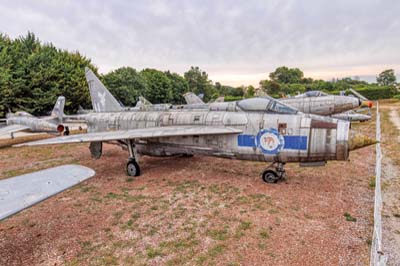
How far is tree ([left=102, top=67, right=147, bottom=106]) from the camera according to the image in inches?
1517

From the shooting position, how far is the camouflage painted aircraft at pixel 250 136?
20.5 ft

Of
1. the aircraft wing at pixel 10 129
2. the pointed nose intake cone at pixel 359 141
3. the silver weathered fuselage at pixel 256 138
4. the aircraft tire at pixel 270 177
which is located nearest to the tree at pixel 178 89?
the aircraft wing at pixel 10 129

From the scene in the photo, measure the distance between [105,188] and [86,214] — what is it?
68.9 inches

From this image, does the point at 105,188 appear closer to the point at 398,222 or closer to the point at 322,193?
the point at 322,193

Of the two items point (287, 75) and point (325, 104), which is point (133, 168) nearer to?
point (325, 104)

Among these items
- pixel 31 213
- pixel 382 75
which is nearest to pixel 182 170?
pixel 31 213

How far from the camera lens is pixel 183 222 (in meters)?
5.13

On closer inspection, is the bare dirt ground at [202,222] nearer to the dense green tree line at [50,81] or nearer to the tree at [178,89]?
the dense green tree line at [50,81]

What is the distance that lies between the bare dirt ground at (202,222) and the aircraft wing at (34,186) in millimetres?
1458

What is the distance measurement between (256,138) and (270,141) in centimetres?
43

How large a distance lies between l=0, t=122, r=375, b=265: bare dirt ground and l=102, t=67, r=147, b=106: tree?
31563 mm

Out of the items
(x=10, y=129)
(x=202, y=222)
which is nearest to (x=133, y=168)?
(x=202, y=222)

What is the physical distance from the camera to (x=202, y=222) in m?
5.10

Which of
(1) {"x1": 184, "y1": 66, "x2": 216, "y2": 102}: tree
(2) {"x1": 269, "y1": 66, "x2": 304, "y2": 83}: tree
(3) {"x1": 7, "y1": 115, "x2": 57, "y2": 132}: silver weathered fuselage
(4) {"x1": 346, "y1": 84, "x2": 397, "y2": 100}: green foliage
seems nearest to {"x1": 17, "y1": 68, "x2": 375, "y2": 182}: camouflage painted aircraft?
(3) {"x1": 7, "y1": 115, "x2": 57, "y2": 132}: silver weathered fuselage
